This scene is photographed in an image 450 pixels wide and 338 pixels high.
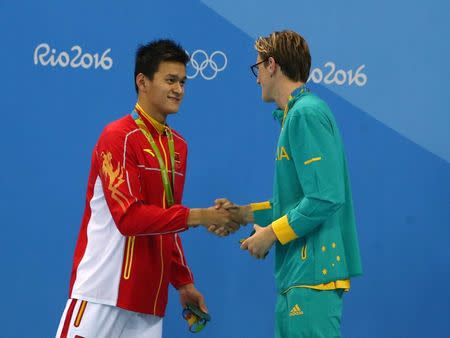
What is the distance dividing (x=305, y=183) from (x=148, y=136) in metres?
0.65

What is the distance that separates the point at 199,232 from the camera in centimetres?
377

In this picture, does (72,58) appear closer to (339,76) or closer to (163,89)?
(163,89)

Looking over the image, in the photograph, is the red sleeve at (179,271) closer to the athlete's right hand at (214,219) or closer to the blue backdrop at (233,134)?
the athlete's right hand at (214,219)

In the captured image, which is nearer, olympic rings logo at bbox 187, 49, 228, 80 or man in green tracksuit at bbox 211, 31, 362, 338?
man in green tracksuit at bbox 211, 31, 362, 338

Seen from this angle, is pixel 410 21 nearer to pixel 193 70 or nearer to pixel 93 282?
pixel 193 70

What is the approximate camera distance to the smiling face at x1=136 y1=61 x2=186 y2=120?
9.36 ft

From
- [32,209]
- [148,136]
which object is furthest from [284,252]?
[32,209]

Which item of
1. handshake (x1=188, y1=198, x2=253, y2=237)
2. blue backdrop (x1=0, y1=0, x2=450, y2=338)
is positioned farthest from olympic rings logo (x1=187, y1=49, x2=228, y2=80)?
handshake (x1=188, y1=198, x2=253, y2=237)

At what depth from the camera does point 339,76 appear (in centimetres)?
372

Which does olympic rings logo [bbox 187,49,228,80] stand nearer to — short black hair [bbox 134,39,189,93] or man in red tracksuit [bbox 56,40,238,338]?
short black hair [bbox 134,39,189,93]

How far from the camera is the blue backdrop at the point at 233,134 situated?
369 centimetres

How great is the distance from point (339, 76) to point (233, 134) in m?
0.56

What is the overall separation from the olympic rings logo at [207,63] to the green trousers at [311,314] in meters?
1.62

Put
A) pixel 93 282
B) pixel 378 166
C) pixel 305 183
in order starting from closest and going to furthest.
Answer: pixel 305 183, pixel 93 282, pixel 378 166
